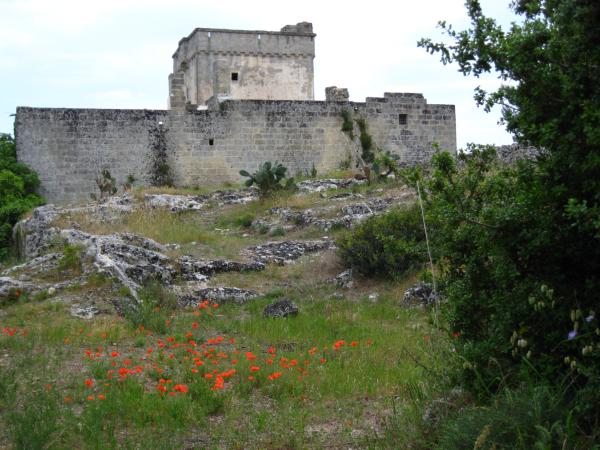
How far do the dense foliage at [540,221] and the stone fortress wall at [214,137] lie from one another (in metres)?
18.6

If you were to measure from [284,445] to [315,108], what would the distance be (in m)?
19.2

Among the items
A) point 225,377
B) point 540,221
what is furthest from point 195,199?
point 540,221

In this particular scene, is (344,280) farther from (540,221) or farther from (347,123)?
(347,123)

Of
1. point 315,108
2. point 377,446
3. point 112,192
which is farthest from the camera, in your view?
point 315,108

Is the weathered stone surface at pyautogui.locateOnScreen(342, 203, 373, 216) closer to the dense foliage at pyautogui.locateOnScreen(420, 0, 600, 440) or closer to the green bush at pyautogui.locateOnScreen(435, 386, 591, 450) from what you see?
the dense foliage at pyautogui.locateOnScreen(420, 0, 600, 440)

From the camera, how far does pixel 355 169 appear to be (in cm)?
2334

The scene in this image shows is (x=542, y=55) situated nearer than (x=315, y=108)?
Yes

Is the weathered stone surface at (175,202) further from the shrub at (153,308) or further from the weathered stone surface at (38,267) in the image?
the shrub at (153,308)

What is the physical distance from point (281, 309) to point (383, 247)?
2045 mm

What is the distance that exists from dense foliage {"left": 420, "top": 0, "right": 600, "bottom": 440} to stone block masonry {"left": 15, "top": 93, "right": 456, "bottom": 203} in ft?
61.1

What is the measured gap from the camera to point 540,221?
383 cm

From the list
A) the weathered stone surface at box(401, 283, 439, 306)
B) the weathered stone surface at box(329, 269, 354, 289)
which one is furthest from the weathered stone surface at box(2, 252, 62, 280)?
the weathered stone surface at box(401, 283, 439, 306)

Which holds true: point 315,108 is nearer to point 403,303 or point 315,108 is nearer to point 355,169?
point 355,169

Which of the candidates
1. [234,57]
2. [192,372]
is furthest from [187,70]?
[192,372]
